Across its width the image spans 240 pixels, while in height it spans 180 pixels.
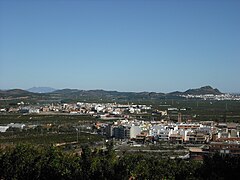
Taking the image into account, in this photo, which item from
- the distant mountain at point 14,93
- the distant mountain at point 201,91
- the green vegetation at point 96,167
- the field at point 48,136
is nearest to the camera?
the green vegetation at point 96,167

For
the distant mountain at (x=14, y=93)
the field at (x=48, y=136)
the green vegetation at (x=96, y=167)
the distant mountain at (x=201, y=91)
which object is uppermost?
the distant mountain at (x=201, y=91)

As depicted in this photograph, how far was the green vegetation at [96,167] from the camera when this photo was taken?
22.2 ft

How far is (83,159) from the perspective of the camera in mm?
7562

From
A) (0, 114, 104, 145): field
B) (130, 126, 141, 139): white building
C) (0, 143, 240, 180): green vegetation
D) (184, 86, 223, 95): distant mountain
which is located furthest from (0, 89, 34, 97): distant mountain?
(0, 143, 240, 180): green vegetation

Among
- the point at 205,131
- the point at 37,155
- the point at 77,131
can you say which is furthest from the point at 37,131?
the point at 37,155

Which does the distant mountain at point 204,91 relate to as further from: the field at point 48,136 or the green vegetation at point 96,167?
the green vegetation at point 96,167

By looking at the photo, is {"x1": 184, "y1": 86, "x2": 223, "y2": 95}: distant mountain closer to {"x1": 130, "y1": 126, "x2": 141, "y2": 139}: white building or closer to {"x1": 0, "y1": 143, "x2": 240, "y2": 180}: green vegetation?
{"x1": 130, "y1": 126, "x2": 141, "y2": 139}: white building

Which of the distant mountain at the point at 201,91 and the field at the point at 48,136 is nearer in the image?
the field at the point at 48,136

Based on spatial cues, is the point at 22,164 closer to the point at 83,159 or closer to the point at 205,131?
the point at 83,159

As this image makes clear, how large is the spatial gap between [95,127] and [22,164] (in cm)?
1557

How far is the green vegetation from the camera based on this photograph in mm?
6762

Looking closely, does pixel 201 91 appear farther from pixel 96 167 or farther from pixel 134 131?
pixel 96 167

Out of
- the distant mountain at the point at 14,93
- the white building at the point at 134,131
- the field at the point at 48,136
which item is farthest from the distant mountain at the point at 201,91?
the white building at the point at 134,131

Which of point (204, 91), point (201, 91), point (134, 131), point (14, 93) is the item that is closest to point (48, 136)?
point (134, 131)
